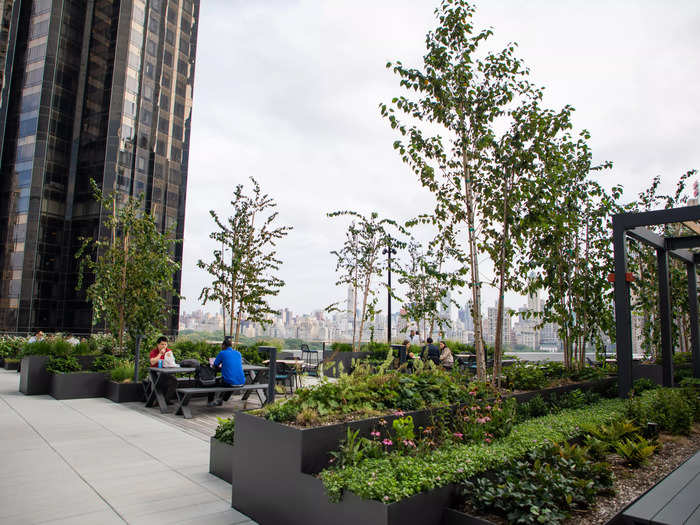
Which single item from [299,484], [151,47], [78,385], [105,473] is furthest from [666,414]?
[151,47]

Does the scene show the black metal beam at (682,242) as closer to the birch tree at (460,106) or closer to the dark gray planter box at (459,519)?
the birch tree at (460,106)

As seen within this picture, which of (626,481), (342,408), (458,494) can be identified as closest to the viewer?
(458,494)

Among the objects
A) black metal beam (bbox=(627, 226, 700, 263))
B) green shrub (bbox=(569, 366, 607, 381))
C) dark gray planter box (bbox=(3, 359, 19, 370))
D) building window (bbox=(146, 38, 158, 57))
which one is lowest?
dark gray planter box (bbox=(3, 359, 19, 370))

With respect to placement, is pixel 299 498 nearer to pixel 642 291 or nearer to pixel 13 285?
pixel 642 291

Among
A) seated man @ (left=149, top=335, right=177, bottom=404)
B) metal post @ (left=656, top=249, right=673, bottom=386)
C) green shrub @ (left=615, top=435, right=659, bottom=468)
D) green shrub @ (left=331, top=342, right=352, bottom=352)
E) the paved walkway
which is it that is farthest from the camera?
green shrub @ (left=331, top=342, right=352, bottom=352)

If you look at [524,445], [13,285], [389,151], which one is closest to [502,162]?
[389,151]

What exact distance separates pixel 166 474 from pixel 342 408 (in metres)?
2.15

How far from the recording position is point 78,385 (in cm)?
944

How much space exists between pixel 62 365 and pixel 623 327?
36.5 ft

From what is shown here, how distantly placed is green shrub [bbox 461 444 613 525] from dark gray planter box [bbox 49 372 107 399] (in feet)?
30.2

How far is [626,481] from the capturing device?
361 cm

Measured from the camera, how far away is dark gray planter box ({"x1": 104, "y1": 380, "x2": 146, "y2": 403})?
902cm

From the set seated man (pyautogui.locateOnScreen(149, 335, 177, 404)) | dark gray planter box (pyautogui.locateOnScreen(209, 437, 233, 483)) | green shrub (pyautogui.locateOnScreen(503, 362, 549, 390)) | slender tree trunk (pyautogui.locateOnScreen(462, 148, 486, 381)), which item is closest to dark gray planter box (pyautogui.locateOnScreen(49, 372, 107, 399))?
seated man (pyautogui.locateOnScreen(149, 335, 177, 404))

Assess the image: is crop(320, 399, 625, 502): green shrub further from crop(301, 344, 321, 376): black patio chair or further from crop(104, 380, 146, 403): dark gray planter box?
crop(104, 380, 146, 403): dark gray planter box
